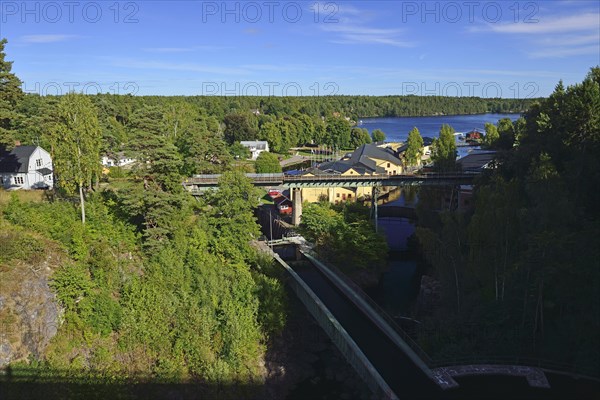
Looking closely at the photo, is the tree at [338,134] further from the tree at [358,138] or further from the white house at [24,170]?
the white house at [24,170]

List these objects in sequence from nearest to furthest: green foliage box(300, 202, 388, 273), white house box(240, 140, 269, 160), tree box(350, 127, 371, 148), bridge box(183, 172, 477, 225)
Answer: green foliage box(300, 202, 388, 273) → bridge box(183, 172, 477, 225) → white house box(240, 140, 269, 160) → tree box(350, 127, 371, 148)

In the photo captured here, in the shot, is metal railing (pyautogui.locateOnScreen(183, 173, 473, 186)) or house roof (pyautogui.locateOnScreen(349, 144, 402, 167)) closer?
metal railing (pyautogui.locateOnScreen(183, 173, 473, 186))

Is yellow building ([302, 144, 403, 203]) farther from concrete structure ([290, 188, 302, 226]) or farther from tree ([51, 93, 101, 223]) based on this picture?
tree ([51, 93, 101, 223])

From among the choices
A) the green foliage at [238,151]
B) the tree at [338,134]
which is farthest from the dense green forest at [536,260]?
the tree at [338,134]

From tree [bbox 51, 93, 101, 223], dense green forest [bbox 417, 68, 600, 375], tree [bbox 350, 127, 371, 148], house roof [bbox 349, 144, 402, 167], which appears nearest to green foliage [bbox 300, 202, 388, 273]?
dense green forest [bbox 417, 68, 600, 375]

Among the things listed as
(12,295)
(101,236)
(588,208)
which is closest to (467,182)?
(588,208)

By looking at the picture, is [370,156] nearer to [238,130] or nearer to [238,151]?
[238,151]

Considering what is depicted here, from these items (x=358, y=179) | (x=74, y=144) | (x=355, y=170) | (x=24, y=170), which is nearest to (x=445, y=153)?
(x=355, y=170)
